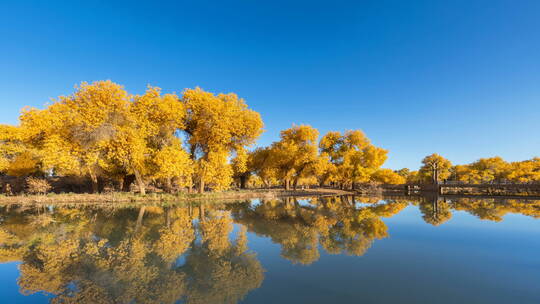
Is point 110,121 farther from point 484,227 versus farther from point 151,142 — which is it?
point 484,227

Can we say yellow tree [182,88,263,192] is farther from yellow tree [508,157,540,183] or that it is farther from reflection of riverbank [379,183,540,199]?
yellow tree [508,157,540,183]

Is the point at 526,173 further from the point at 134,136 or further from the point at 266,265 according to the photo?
the point at 134,136

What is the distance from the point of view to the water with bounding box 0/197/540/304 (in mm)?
4332

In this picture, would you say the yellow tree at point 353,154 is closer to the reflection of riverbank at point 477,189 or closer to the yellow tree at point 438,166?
the reflection of riverbank at point 477,189

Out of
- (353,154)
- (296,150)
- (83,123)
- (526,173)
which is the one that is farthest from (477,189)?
(83,123)

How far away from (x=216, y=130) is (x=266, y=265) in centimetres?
1972

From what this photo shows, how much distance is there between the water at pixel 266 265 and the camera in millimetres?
4332

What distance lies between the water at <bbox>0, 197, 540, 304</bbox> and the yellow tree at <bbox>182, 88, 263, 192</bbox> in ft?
49.3

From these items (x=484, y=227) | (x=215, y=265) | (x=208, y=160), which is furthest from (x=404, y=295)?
(x=208, y=160)

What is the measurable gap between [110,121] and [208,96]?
9611 mm

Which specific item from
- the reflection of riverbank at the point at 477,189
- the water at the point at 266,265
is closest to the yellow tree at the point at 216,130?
the water at the point at 266,265

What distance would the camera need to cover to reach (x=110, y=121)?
2178cm

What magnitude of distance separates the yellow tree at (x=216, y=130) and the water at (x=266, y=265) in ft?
49.3

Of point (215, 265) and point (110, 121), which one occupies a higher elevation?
point (110, 121)
